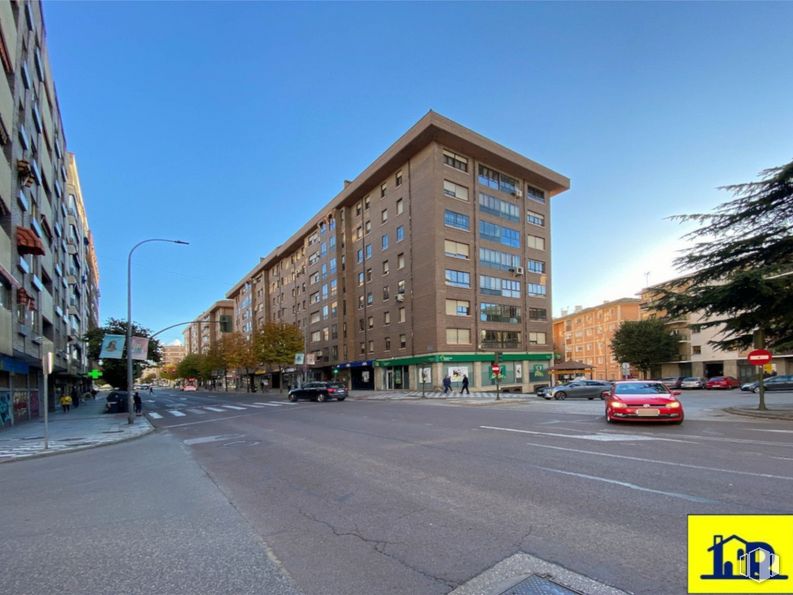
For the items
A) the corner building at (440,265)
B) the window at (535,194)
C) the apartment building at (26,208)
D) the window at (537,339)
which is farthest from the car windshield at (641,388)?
the window at (535,194)

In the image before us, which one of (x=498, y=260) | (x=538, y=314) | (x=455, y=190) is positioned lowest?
(x=538, y=314)

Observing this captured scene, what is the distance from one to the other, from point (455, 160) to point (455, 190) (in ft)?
10.4

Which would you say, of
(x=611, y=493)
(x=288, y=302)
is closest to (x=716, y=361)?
(x=288, y=302)

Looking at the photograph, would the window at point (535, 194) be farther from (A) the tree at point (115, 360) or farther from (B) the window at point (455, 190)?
(A) the tree at point (115, 360)

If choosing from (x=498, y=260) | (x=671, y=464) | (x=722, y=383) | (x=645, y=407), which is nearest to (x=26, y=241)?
(x=671, y=464)

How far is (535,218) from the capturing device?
168 feet

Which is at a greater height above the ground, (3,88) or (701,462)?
(3,88)

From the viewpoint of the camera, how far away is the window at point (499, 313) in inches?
1740

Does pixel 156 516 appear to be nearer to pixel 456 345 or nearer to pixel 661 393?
pixel 661 393

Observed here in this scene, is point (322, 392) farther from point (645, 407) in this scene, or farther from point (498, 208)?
point (498, 208)

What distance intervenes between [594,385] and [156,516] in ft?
101

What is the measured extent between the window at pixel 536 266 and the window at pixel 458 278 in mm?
9379

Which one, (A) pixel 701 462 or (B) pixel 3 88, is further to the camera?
(B) pixel 3 88

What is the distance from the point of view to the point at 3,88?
17.3 metres
